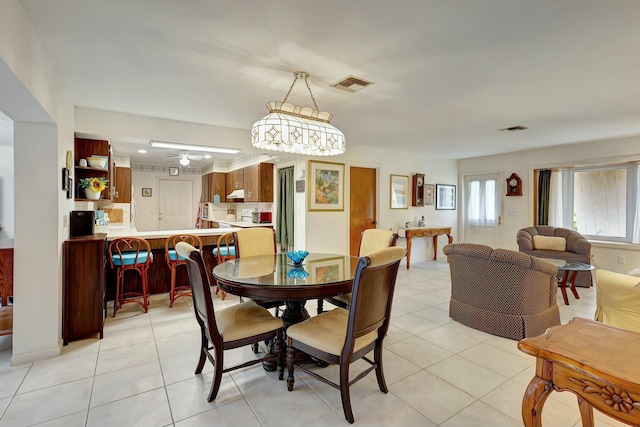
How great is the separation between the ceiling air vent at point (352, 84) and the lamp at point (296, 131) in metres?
0.31

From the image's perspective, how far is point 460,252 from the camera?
3.06 metres

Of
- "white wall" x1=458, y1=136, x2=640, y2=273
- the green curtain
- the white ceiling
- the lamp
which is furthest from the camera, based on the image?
the green curtain

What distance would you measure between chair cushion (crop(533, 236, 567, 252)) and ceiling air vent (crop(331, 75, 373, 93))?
4333 mm

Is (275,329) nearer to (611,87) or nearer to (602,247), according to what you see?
(611,87)

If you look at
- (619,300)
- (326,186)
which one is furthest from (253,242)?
(619,300)

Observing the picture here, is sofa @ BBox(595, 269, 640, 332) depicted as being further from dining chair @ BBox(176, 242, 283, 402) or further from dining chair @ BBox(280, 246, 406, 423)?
dining chair @ BBox(176, 242, 283, 402)

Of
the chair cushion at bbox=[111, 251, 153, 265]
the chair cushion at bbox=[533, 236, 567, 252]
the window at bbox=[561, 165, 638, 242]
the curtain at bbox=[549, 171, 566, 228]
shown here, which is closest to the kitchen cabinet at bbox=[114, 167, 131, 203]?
the chair cushion at bbox=[111, 251, 153, 265]

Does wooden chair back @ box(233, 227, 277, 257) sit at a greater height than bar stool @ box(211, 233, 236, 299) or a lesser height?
greater

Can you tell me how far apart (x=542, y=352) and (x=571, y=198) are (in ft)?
19.8

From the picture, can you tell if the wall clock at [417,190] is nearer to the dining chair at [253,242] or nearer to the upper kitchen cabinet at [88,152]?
the dining chair at [253,242]

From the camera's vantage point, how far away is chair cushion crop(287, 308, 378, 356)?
1837 millimetres

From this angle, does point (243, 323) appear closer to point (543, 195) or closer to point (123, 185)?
point (123, 185)

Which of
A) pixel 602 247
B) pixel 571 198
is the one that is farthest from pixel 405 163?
pixel 602 247

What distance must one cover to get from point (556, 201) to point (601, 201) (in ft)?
2.07
